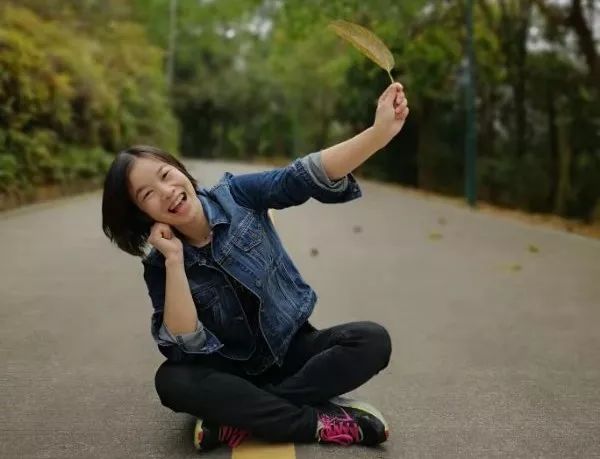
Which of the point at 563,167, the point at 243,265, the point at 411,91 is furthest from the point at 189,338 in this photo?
the point at 411,91

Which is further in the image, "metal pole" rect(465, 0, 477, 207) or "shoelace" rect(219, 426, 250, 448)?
"metal pole" rect(465, 0, 477, 207)

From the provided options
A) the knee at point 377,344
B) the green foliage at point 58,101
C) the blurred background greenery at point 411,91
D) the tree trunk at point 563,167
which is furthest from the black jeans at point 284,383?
the tree trunk at point 563,167

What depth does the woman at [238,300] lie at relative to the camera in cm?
268

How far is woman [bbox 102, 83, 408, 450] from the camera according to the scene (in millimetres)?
2676

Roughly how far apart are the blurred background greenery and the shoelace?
490 centimetres

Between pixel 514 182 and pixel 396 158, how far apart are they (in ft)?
28.2

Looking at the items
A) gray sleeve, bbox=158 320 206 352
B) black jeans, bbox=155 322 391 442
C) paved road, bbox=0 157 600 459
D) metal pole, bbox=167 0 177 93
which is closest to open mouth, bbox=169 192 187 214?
gray sleeve, bbox=158 320 206 352

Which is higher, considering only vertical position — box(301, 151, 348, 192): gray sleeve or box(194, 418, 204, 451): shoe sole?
box(301, 151, 348, 192): gray sleeve

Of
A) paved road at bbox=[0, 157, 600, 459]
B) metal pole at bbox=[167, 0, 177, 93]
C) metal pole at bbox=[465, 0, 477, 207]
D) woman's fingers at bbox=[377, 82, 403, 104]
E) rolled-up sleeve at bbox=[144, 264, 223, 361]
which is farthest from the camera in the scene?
metal pole at bbox=[167, 0, 177, 93]

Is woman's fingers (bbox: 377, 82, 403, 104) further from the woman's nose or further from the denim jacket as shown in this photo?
the woman's nose

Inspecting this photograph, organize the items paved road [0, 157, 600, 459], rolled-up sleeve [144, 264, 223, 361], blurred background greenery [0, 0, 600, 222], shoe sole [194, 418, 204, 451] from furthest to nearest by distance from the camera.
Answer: blurred background greenery [0, 0, 600, 222]
paved road [0, 157, 600, 459]
shoe sole [194, 418, 204, 451]
rolled-up sleeve [144, 264, 223, 361]

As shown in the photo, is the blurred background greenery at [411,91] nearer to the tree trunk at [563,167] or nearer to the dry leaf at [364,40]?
the tree trunk at [563,167]

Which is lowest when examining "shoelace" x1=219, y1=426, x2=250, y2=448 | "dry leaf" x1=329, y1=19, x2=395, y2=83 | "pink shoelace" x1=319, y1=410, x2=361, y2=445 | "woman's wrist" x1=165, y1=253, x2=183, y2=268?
"shoelace" x1=219, y1=426, x2=250, y2=448

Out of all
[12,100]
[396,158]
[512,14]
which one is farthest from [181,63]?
[12,100]
